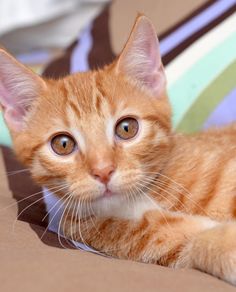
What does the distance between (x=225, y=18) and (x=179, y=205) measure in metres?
0.84

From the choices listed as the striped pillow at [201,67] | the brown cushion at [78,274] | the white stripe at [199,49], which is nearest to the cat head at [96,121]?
the brown cushion at [78,274]

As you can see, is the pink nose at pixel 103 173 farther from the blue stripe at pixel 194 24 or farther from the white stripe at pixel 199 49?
the blue stripe at pixel 194 24

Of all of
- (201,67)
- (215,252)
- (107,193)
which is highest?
(201,67)

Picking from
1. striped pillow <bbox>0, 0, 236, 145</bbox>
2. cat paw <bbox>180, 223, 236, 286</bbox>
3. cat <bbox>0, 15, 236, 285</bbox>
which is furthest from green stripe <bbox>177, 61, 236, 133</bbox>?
cat paw <bbox>180, 223, 236, 286</bbox>

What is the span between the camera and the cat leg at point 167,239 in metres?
1.11

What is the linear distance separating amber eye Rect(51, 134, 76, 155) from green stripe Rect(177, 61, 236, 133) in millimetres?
623

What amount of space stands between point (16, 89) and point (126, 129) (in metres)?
0.28

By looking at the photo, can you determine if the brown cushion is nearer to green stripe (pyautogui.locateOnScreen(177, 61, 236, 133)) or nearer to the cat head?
the cat head

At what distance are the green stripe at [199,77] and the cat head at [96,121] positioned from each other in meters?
0.45

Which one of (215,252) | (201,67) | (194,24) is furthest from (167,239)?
(194,24)

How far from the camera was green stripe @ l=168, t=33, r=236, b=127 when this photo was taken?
181 cm

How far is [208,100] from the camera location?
179 centimetres

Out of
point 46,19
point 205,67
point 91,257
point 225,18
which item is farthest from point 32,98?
point 46,19

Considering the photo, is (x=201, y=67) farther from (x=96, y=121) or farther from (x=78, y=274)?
(x=78, y=274)
